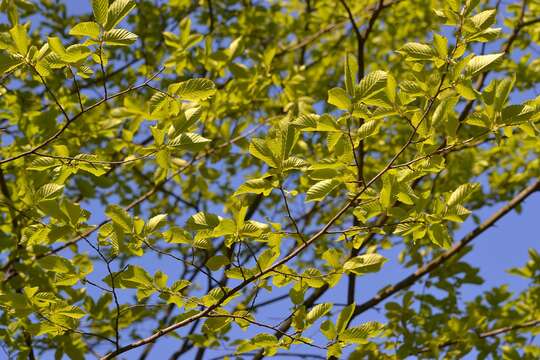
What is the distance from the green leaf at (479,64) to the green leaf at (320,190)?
46cm

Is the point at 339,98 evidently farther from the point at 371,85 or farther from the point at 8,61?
the point at 8,61

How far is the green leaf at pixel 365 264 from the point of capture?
74.0 inches

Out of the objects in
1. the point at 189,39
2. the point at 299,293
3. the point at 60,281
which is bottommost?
the point at 299,293

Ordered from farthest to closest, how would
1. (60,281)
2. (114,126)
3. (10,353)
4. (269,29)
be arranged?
(269,29) < (114,126) < (10,353) < (60,281)

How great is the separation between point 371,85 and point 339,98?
3.4 inches

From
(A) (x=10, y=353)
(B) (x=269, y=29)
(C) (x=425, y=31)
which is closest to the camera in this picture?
(A) (x=10, y=353)

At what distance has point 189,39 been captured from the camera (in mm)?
3125

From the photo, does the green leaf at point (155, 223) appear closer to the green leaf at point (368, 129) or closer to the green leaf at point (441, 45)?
the green leaf at point (368, 129)

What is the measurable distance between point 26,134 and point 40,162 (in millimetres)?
1152

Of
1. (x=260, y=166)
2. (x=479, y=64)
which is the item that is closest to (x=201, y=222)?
(x=479, y=64)

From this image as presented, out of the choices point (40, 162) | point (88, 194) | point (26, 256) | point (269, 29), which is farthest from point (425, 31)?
point (40, 162)

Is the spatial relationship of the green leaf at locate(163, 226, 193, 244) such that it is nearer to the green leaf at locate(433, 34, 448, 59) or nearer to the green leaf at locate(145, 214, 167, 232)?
the green leaf at locate(145, 214, 167, 232)

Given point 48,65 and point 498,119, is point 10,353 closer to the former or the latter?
point 48,65

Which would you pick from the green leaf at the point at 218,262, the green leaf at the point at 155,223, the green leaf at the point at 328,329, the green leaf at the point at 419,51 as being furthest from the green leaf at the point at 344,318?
the green leaf at the point at 419,51
